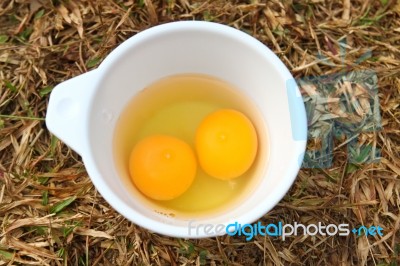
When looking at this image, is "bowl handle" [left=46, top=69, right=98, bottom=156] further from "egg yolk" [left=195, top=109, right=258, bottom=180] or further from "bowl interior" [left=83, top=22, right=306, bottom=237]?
"egg yolk" [left=195, top=109, right=258, bottom=180]

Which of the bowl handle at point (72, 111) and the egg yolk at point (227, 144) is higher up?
the bowl handle at point (72, 111)

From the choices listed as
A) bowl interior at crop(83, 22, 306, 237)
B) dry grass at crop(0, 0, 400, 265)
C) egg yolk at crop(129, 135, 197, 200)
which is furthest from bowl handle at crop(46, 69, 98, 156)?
dry grass at crop(0, 0, 400, 265)

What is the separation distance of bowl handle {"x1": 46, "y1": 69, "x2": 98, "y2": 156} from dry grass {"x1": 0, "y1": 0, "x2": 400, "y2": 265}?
1.26ft

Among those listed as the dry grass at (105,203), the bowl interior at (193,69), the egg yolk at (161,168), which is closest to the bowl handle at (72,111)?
the bowl interior at (193,69)

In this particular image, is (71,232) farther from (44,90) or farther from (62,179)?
(44,90)

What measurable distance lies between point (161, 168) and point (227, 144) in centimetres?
20

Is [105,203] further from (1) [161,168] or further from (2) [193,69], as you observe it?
(2) [193,69]

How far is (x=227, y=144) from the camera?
1.51 metres

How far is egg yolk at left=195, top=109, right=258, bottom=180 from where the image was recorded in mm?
1507

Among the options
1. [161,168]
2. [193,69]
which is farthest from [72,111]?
[193,69]

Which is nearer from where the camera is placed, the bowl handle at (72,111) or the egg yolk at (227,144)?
the bowl handle at (72,111)

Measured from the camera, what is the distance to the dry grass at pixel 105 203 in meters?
1.59

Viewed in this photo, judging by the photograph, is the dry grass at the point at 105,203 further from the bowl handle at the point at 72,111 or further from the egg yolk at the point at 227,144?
the bowl handle at the point at 72,111

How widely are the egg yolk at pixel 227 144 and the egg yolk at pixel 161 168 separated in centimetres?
6
